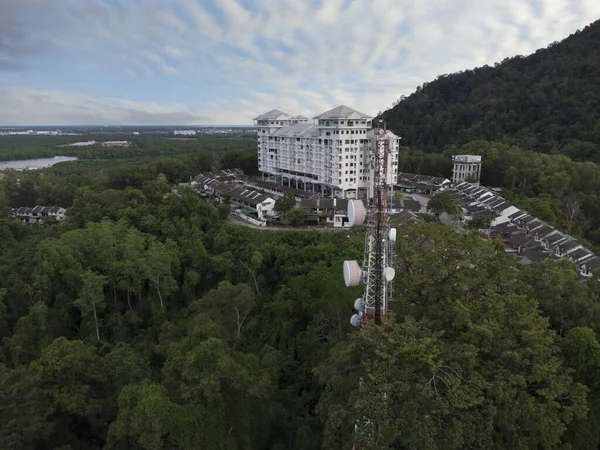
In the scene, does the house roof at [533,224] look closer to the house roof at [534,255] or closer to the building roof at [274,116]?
the house roof at [534,255]

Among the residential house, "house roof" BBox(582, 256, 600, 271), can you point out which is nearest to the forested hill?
"house roof" BBox(582, 256, 600, 271)

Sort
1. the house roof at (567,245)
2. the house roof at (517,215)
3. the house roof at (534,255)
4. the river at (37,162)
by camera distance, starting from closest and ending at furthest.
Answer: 1. the house roof at (534,255)
2. the house roof at (567,245)
3. the house roof at (517,215)
4. the river at (37,162)

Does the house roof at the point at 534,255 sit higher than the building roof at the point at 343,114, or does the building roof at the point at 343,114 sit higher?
the building roof at the point at 343,114

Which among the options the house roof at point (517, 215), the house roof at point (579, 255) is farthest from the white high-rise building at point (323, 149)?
the house roof at point (579, 255)

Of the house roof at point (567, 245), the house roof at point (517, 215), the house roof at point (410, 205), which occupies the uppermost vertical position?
the house roof at point (410, 205)

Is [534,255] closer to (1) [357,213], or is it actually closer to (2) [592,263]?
(2) [592,263]

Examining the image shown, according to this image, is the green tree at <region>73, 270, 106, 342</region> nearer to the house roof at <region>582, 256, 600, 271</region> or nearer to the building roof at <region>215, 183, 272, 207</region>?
the building roof at <region>215, 183, 272, 207</region>

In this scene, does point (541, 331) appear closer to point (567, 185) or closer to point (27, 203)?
point (567, 185)
